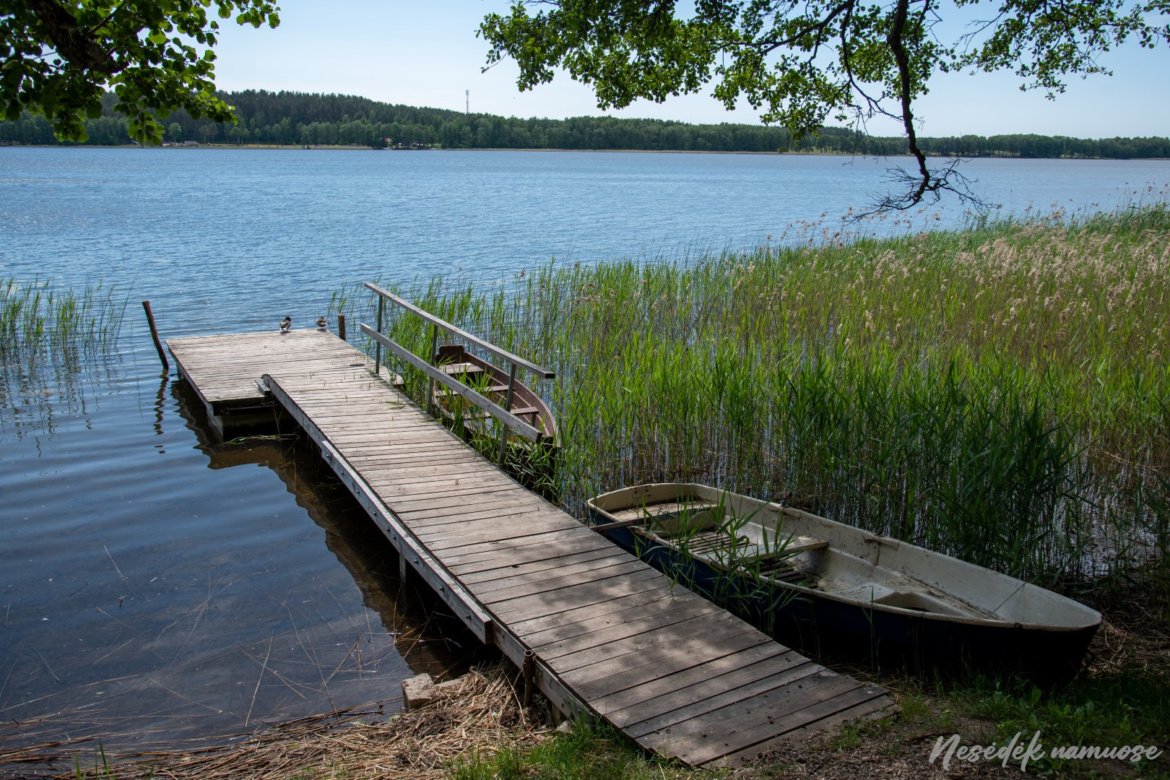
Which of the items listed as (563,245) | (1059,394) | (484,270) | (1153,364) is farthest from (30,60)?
(563,245)

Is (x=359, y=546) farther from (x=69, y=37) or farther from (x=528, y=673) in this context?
(x=69, y=37)

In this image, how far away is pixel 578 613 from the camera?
17.4 feet

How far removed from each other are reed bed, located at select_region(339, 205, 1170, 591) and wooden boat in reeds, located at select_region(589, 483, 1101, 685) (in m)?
0.61

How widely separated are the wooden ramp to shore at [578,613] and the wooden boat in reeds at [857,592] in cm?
28

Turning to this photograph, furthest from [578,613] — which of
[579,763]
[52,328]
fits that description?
[52,328]

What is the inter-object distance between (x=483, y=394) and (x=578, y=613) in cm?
443

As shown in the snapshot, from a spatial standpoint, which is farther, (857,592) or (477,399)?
(477,399)

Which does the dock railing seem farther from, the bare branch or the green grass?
the bare branch

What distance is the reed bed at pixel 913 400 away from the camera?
604cm

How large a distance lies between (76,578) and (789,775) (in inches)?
238

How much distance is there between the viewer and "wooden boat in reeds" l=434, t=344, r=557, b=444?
879 cm

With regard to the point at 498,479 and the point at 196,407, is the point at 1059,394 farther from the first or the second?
the point at 196,407

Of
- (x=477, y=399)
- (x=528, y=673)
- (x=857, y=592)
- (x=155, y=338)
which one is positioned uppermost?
(x=477, y=399)

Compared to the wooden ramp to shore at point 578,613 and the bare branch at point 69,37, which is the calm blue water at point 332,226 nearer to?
the wooden ramp to shore at point 578,613
